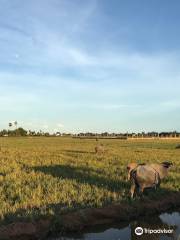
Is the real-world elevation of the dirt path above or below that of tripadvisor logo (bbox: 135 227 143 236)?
above

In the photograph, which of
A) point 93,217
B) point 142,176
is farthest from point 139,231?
point 142,176

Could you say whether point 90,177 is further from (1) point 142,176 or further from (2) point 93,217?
(2) point 93,217

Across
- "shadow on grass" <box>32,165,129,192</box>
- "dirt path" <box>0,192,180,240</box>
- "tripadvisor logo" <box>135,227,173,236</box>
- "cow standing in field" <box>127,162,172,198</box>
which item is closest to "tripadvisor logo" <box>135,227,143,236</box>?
"tripadvisor logo" <box>135,227,173,236</box>

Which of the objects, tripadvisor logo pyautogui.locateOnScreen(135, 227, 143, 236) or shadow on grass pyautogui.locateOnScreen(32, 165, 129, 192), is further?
shadow on grass pyautogui.locateOnScreen(32, 165, 129, 192)

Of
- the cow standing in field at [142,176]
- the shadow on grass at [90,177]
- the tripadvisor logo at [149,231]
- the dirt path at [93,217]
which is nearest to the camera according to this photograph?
the dirt path at [93,217]

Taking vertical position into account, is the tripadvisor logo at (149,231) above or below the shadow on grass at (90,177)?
below

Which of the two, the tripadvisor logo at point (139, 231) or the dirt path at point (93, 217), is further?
the tripadvisor logo at point (139, 231)

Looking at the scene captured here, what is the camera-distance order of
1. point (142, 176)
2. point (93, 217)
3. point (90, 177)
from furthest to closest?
point (90, 177) < point (142, 176) < point (93, 217)

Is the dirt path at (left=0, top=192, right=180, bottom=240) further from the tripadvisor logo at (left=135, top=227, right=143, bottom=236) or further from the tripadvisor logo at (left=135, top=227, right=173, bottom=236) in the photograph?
the tripadvisor logo at (left=135, top=227, right=173, bottom=236)

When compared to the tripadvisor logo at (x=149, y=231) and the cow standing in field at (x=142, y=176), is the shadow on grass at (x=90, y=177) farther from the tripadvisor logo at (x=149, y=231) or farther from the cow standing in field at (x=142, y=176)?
the tripadvisor logo at (x=149, y=231)

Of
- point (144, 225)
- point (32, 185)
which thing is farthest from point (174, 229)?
point (32, 185)

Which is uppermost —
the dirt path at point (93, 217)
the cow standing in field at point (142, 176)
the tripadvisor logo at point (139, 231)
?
the cow standing in field at point (142, 176)

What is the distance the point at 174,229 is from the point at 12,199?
5.41 metres

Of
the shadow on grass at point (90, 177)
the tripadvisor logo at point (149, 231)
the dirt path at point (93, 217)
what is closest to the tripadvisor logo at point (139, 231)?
the tripadvisor logo at point (149, 231)
